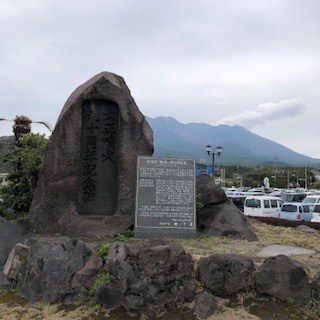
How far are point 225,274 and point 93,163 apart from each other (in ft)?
14.9

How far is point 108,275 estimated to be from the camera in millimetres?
5156

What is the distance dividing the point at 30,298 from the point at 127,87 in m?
5.33

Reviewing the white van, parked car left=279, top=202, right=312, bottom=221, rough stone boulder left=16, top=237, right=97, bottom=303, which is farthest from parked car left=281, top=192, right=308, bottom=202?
rough stone boulder left=16, top=237, right=97, bottom=303

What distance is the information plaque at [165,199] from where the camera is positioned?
7.88 m

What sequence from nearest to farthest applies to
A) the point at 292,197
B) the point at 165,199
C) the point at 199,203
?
the point at 165,199
the point at 199,203
the point at 292,197

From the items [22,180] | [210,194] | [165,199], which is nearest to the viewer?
[165,199]

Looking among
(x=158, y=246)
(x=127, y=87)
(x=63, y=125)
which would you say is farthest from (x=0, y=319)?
(x=127, y=87)

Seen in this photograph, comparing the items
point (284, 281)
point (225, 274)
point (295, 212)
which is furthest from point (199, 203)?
point (295, 212)

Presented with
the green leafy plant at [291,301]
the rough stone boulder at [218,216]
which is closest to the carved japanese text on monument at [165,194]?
the rough stone boulder at [218,216]

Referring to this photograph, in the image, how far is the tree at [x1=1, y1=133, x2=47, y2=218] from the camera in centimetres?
983

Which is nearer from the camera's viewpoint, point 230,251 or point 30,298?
point 30,298

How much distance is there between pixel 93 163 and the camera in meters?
8.66

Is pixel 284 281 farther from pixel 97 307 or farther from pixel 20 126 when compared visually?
pixel 20 126

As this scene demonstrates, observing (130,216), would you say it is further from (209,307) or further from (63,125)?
(209,307)
